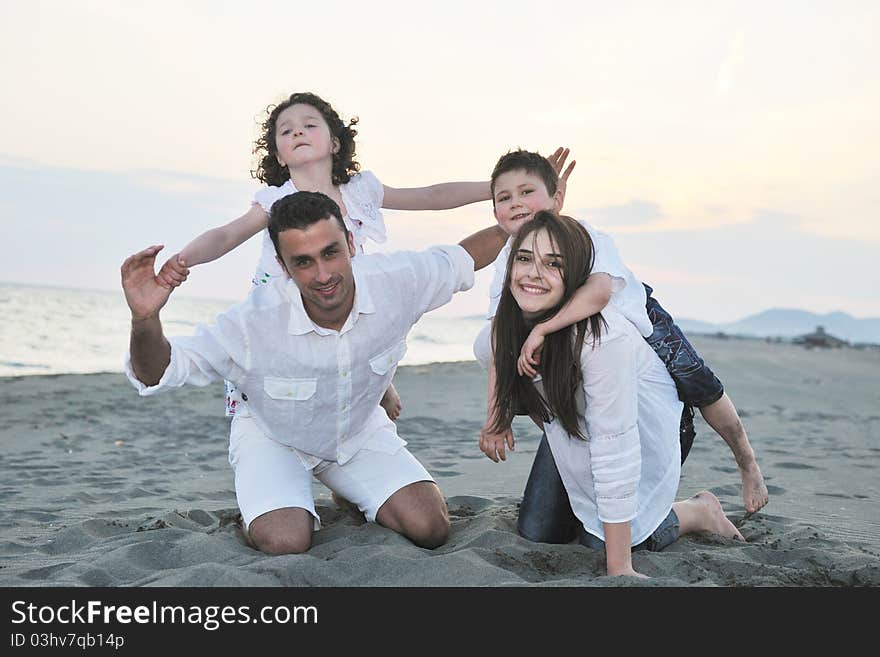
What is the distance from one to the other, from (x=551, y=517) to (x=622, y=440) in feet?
2.40

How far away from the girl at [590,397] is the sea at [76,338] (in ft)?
18.7

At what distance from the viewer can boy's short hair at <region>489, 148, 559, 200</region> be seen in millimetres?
3817

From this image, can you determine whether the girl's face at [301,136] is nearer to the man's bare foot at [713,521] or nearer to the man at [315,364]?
the man at [315,364]

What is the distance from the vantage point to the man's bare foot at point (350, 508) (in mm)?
3914

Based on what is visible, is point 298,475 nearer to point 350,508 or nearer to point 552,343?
point 350,508

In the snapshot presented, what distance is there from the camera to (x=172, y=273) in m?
2.93

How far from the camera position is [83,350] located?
16281mm

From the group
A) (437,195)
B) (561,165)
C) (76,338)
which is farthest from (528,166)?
(76,338)

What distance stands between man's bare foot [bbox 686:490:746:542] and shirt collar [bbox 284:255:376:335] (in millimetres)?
1697

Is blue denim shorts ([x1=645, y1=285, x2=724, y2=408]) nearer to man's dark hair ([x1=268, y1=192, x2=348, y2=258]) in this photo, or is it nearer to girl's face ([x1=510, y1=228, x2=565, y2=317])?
girl's face ([x1=510, y1=228, x2=565, y2=317])

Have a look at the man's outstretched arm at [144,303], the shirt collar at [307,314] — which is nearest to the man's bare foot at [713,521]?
the shirt collar at [307,314]
